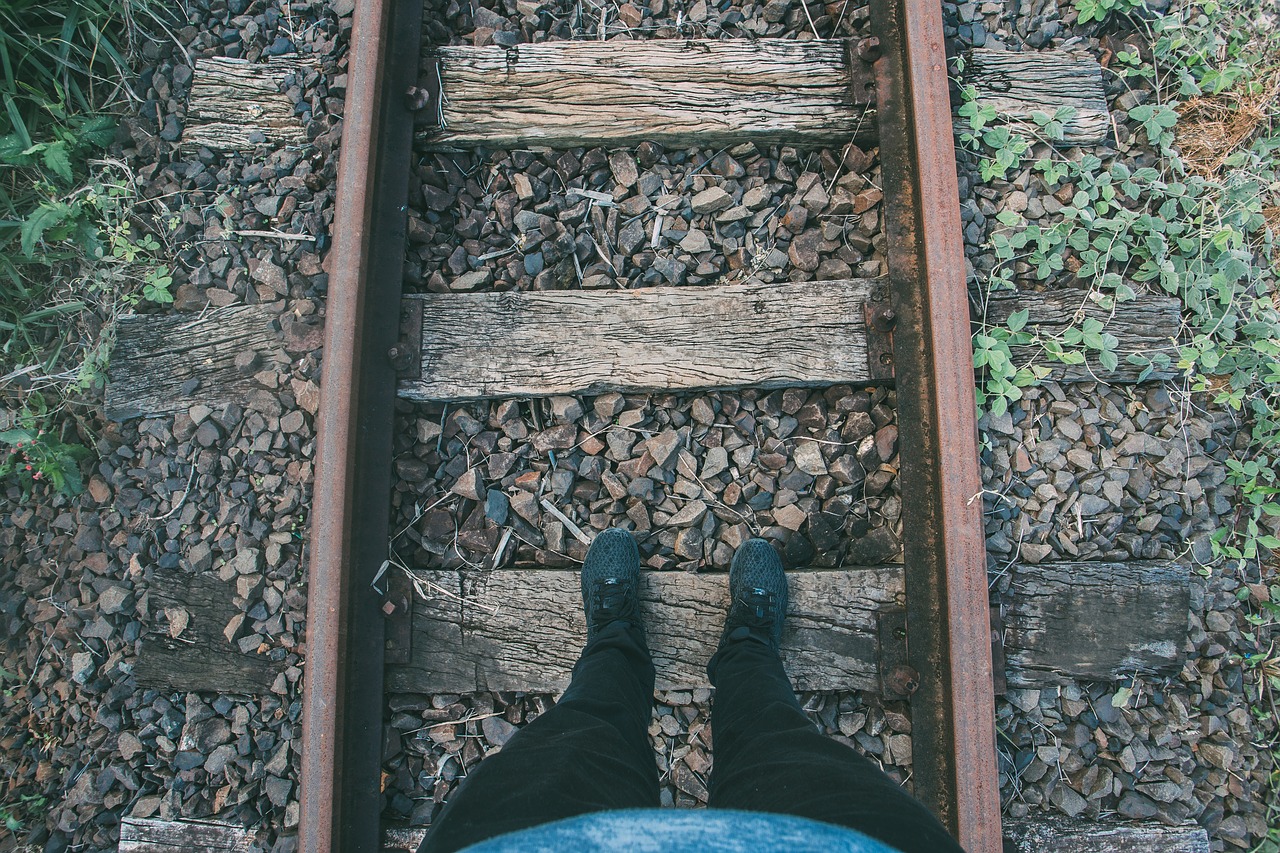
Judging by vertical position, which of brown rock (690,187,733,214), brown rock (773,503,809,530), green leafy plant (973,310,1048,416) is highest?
brown rock (690,187,733,214)

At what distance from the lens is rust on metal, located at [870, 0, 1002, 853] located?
2.15 meters

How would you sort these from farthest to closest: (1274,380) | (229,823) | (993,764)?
(1274,380) < (229,823) < (993,764)

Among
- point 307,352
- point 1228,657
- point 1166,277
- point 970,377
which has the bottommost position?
point 1228,657

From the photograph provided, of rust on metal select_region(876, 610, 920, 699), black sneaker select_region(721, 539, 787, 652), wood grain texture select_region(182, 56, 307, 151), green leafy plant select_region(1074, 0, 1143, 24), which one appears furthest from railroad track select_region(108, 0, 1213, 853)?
green leafy plant select_region(1074, 0, 1143, 24)

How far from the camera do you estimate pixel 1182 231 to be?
98.7 inches

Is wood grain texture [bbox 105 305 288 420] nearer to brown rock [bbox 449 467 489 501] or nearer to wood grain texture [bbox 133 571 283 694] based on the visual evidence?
wood grain texture [bbox 133 571 283 694]

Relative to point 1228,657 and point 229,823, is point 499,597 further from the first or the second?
point 1228,657

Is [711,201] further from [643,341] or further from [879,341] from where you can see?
[879,341]

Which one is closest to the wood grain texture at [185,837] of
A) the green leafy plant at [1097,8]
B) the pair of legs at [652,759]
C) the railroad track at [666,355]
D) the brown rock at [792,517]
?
the railroad track at [666,355]

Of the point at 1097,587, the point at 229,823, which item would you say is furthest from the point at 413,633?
the point at 1097,587

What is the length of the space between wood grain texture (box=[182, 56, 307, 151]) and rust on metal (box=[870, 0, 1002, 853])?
219 centimetres

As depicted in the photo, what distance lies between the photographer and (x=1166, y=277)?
2475mm

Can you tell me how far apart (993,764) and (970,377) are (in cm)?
118

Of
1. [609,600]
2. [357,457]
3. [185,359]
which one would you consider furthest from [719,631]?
[185,359]
